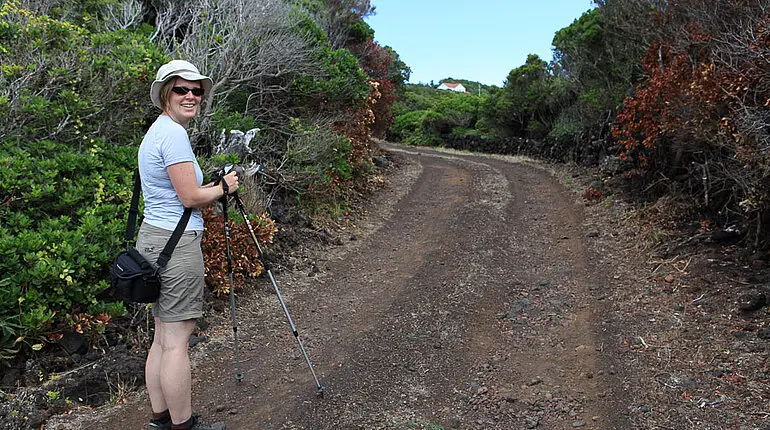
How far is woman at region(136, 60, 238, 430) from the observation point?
2904mm

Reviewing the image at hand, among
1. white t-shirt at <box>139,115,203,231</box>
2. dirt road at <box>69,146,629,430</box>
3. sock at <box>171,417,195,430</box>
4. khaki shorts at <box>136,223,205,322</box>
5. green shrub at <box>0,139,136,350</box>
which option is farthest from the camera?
green shrub at <box>0,139,136,350</box>

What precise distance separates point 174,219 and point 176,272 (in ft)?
0.96

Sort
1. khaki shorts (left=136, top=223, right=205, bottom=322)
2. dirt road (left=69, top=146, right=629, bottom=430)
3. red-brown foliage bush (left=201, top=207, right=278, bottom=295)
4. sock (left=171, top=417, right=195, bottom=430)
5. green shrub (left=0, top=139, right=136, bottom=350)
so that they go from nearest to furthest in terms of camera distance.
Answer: khaki shorts (left=136, top=223, right=205, bottom=322)
sock (left=171, top=417, right=195, bottom=430)
dirt road (left=69, top=146, right=629, bottom=430)
green shrub (left=0, top=139, right=136, bottom=350)
red-brown foliage bush (left=201, top=207, right=278, bottom=295)

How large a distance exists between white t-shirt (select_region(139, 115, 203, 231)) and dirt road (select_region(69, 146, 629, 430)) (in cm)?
154

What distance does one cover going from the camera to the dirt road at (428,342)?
382 centimetres

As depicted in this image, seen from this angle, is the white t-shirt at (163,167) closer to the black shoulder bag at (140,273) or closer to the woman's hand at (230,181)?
the black shoulder bag at (140,273)

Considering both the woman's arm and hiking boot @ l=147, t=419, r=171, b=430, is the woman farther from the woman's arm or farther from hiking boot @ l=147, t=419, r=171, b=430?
hiking boot @ l=147, t=419, r=171, b=430

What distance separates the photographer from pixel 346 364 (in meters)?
4.55

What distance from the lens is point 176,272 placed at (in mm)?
2988

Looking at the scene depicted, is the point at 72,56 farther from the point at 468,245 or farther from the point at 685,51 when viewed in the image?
the point at 685,51

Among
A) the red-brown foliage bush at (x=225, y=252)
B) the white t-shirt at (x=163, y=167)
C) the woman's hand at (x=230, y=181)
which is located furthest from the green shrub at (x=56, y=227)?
the woman's hand at (x=230, y=181)

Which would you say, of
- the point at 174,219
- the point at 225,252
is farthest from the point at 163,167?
the point at 225,252

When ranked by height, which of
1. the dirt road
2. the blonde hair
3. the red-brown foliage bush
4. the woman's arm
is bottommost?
the dirt road

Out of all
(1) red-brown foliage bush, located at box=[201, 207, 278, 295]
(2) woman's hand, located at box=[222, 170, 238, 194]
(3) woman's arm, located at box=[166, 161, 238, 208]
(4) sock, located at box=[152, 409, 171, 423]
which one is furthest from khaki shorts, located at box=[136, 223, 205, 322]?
(1) red-brown foliage bush, located at box=[201, 207, 278, 295]
